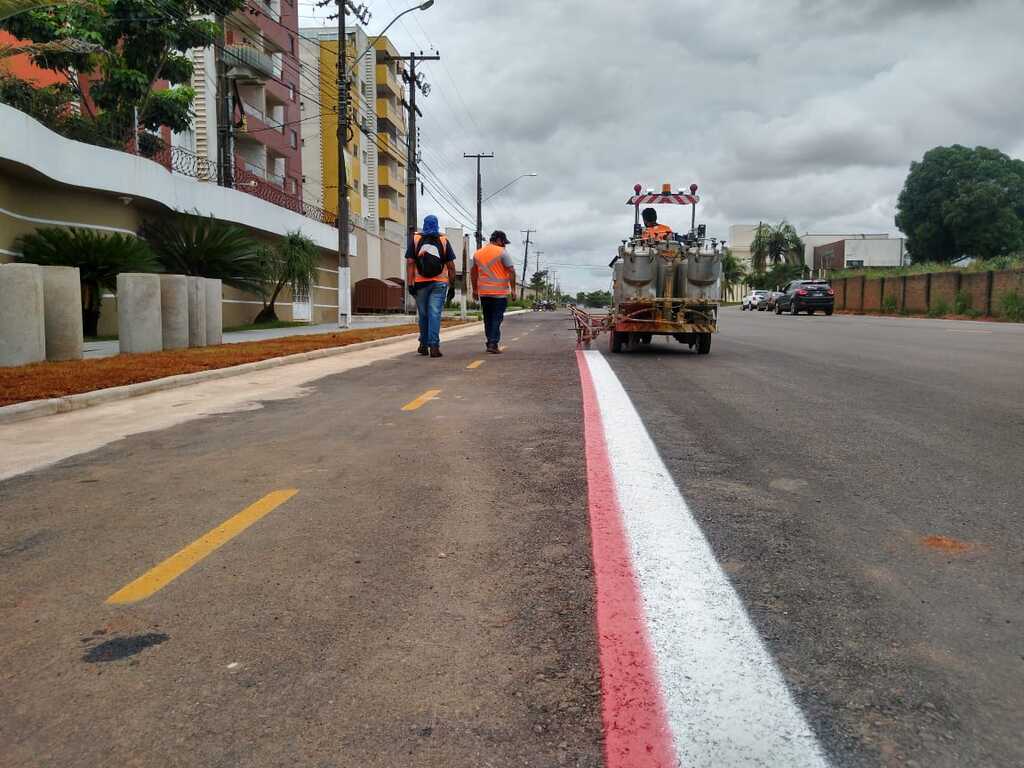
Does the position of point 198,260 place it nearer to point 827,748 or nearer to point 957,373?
point 957,373

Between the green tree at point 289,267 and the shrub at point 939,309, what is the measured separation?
2681 cm

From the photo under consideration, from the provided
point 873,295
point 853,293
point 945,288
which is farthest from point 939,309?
point 853,293

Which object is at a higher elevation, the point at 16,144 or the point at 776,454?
the point at 16,144

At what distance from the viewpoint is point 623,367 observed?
34.9ft

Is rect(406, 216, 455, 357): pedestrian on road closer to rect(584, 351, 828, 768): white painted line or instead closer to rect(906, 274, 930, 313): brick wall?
rect(584, 351, 828, 768): white painted line

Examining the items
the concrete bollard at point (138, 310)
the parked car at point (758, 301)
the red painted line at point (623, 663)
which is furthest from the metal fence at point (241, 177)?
the parked car at point (758, 301)

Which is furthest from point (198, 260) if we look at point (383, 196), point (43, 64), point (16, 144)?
point (383, 196)

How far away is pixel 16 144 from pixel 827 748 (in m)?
17.4

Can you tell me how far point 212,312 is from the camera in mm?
15078

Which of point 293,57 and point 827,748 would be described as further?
point 293,57

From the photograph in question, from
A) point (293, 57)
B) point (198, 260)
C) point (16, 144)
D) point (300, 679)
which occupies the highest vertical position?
point (293, 57)

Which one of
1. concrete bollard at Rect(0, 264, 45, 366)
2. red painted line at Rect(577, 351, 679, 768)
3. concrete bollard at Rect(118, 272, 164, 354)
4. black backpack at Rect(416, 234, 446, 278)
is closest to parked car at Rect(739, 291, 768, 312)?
black backpack at Rect(416, 234, 446, 278)

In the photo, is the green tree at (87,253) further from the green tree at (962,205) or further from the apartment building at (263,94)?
the green tree at (962,205)

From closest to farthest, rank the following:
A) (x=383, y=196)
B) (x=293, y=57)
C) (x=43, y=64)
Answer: (x=43, y=64) → (x=293, y=57) → (x=383, y=196)
